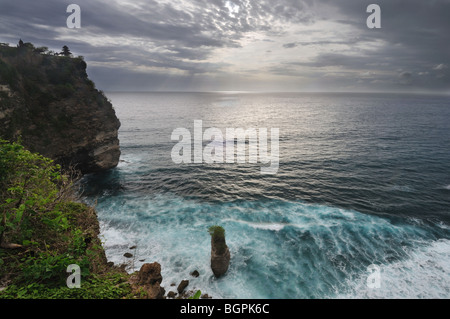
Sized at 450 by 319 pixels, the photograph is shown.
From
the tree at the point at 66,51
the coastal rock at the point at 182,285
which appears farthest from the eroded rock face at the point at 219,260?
the tree at the point at 66,51

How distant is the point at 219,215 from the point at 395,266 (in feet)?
61.4

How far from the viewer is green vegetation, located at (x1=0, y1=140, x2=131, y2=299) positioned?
8797 mm


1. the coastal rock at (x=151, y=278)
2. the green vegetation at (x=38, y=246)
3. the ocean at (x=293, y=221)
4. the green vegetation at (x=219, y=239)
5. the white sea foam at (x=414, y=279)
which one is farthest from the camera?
the green vegetation at (x=219, y=239)

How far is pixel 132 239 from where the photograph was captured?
22969mm

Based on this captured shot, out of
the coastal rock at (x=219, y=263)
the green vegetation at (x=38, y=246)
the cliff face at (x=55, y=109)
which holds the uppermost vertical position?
the cliff face at (x=55, y=109)

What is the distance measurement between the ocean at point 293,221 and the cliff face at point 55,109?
5.98 meters

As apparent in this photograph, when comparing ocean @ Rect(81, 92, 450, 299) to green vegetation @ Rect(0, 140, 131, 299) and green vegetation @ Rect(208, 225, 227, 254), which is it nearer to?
green vegetation @ Rect(208, 225, 227, 254)

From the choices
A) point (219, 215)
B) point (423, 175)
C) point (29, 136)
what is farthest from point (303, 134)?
point (29, 136)

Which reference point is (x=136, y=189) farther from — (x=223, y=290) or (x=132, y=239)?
(x=223, y=290)

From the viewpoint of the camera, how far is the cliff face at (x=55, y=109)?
28.0 m

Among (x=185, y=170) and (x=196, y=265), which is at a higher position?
(x=185, y=170)

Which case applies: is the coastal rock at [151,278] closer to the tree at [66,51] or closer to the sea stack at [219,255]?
the sea stack at [219,255]

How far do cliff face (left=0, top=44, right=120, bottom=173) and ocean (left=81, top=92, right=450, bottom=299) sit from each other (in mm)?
5976

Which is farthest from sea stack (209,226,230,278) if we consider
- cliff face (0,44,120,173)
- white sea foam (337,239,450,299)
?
cliff face (0,44,120,173)
